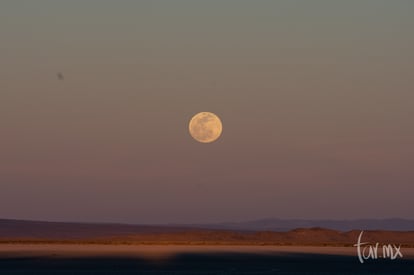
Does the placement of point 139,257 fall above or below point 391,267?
above

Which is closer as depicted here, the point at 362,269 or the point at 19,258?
the point at 362,269

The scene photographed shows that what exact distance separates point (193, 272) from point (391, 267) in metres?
19.2

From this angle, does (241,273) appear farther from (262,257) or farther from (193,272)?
(262,257)

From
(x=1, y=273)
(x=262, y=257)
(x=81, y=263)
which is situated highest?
(x=262, y=257)

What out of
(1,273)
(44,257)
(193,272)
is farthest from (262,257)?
(1,273)

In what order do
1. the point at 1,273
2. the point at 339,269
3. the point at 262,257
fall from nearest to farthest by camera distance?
the point at 1,273, the point at 339,269, the point at 262,257

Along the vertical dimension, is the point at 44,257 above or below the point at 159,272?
above

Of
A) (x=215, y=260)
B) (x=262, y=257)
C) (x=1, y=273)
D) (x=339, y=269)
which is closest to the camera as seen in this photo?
(x=1, y=273)

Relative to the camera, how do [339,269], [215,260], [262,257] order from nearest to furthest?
1. [339,269]
2. [215,260]
3. [262,257]

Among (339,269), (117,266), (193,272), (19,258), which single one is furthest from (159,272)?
(19,258)

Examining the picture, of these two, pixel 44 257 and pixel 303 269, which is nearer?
pixel 303 269

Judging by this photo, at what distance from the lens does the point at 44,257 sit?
372 feet

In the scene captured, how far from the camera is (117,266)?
315 feet

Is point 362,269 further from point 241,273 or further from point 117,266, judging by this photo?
point 117,266
